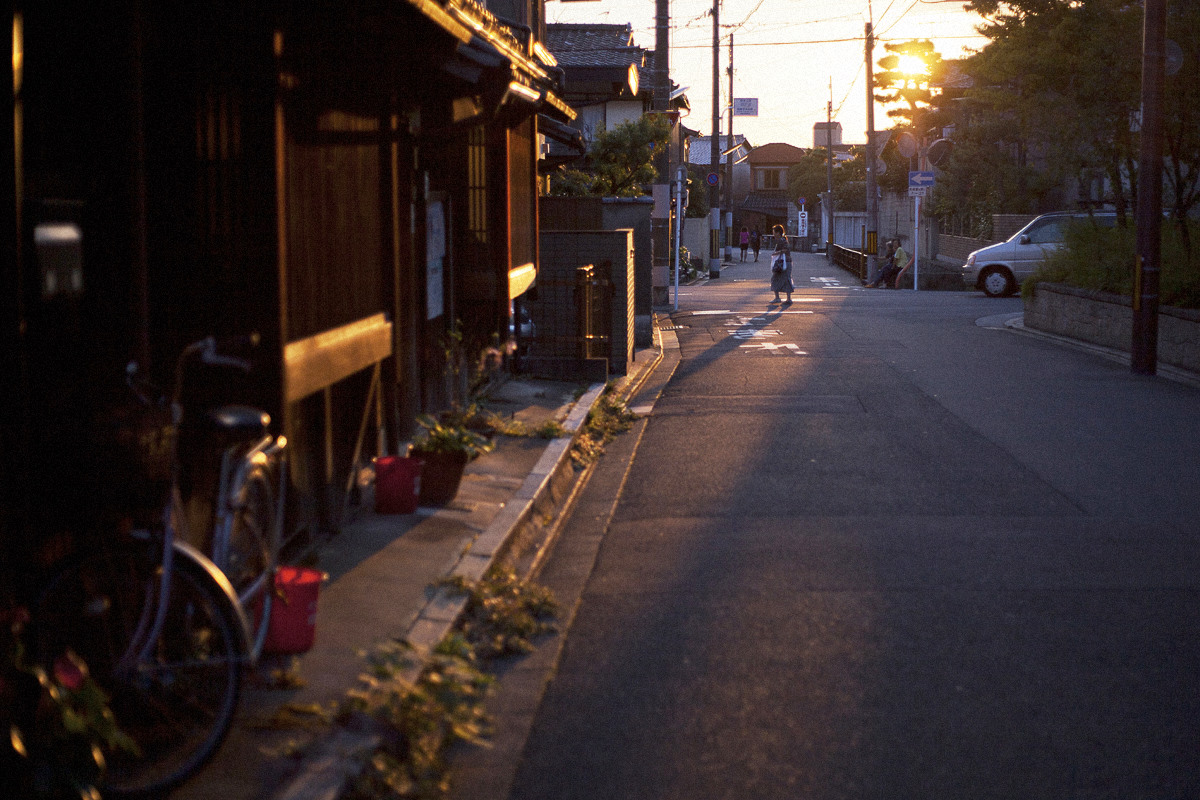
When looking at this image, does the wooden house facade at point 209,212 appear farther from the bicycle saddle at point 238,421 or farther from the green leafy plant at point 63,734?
the green leafy plant at point 63,734

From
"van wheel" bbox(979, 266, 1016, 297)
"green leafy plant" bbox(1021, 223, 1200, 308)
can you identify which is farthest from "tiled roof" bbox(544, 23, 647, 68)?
"green leafy plant" bbox(1021, 223, 1200, 308)

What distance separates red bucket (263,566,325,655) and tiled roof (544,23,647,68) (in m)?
29.0

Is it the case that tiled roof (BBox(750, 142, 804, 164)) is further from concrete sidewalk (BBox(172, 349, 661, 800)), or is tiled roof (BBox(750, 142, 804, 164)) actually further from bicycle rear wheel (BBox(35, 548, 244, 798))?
bicycle rear wheel (BBox(35, 548, 244, 798))

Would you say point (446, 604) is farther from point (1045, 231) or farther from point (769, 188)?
point (769, 188)

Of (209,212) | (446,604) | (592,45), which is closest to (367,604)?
(446,604)

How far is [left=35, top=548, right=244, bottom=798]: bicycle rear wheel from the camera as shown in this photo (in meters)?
3.77

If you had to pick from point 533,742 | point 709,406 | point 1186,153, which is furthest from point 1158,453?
point 1186,153

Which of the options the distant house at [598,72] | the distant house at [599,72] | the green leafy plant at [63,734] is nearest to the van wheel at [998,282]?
the distant house at [599,72]

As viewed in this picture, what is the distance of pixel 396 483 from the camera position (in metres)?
7.28

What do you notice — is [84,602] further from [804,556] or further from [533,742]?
[804,556]

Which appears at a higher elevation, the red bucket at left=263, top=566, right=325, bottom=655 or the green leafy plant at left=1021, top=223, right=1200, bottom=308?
the green leafy plant at left=1021, top=223, right=1200, bottom=308

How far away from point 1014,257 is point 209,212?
28.5m

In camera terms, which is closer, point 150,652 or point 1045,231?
point 150,652

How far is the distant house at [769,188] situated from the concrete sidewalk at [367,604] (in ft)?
317
